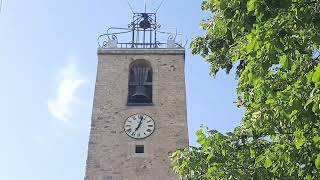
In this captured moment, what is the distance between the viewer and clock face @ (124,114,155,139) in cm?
1981

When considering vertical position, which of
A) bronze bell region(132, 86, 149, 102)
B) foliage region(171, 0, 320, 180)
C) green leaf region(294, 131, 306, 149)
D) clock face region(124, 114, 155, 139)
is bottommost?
green leaf region(294, 131, 306, 149)

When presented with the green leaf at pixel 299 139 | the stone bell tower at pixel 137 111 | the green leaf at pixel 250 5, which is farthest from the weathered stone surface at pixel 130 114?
the green leaf at pixel 250 5

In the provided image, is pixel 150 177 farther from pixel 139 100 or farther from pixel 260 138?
pixel 260 138

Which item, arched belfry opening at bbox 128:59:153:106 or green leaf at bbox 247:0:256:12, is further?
arched belfry opening at bbox 128:59:153:106

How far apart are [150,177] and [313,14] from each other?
1273cm

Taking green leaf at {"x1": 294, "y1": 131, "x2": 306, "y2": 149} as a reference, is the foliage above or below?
above

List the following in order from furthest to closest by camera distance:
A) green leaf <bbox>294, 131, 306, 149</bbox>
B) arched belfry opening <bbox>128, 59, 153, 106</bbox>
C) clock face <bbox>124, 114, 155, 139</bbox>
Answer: arched belfry opening <bbox>128, 59, 153, 106</bbox>
clock face <bbox>124, 114, 155, 139</bbox>
green leaf <bbox>294, 131, 306, 149</bbox>

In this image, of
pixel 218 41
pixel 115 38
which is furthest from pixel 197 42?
pixel 115 38

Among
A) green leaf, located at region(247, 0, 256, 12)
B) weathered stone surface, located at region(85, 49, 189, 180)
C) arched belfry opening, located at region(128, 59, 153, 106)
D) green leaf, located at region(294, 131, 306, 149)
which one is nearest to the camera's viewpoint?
green leaf, located at region(247, 0, 256, 12)

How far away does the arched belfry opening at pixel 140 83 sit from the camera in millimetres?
20953

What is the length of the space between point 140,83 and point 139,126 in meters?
2.16

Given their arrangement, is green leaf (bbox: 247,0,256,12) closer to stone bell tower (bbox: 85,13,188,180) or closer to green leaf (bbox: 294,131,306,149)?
green leaf (bbox: 294,131,306,149)

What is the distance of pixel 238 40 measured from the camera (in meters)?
7.98

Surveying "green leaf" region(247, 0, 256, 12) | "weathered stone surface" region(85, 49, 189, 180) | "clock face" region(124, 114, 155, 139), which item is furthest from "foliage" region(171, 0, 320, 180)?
"clock face" region(124, 114, 155, 139)
